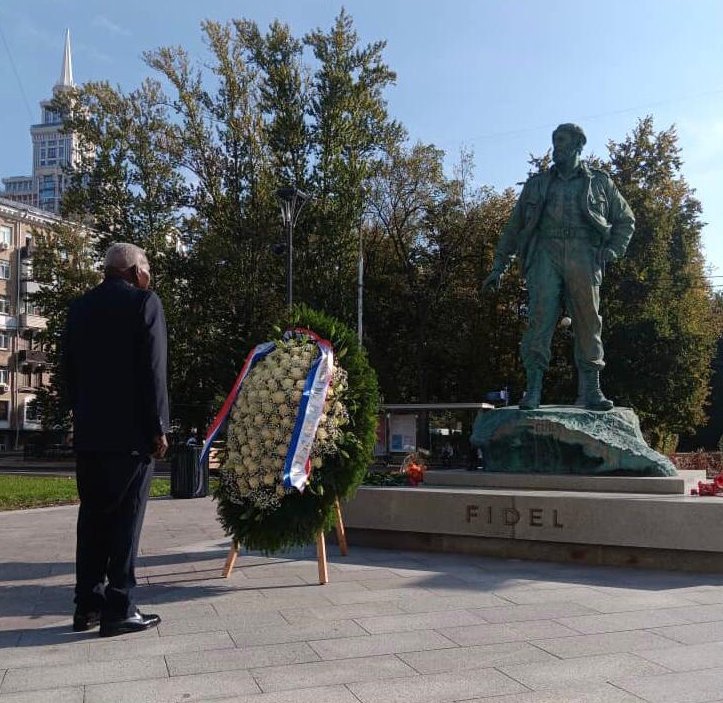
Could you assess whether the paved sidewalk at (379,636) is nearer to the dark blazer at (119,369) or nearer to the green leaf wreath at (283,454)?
the green leaf wreath at (283,454)

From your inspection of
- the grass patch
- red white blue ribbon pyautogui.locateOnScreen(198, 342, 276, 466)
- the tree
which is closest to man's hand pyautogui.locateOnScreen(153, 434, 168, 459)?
red white blue ribbon pyautogui.locateOnScreen(198, 342, 276, 466)

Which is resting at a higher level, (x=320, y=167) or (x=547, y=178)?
(x=320, y=167)

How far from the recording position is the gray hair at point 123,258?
489 cm

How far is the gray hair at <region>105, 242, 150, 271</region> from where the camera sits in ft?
16.0

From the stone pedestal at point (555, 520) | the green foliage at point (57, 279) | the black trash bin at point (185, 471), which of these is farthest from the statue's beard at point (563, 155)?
the green foliage at point (57, 279)

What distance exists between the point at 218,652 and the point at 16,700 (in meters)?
1.05

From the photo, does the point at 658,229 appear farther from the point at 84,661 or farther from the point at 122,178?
the point at 84,661

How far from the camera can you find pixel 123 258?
4.89m

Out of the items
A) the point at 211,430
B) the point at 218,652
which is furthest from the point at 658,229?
the point at 218,652

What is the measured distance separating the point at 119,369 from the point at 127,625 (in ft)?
4.88

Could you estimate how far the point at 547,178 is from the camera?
9320mm

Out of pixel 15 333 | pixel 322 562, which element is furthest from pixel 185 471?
pixel 15 333

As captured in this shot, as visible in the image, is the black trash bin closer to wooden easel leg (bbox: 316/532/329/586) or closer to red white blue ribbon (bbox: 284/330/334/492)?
wooden easel leg (bbox: 316/532/329/586)

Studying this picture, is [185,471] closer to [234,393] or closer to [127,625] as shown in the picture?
[234,393]
